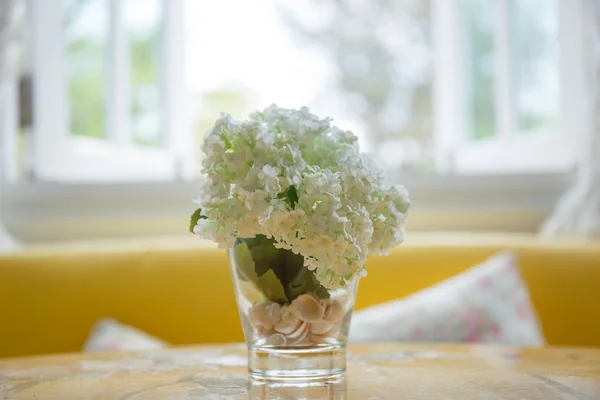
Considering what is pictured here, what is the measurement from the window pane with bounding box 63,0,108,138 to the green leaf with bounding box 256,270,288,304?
5.42ft

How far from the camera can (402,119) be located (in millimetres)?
3660

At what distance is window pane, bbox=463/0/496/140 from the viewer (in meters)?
2.52

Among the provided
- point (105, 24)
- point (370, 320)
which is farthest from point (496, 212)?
point (105, 24)

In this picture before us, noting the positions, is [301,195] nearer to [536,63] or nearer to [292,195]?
[292,195]

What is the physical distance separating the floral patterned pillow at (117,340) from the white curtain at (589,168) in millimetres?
1067

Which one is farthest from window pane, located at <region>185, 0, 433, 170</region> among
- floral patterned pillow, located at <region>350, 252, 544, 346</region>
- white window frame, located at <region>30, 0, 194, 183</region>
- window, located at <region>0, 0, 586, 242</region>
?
floral patterned pillow, located at <region>350, 252, 544, 346</region>

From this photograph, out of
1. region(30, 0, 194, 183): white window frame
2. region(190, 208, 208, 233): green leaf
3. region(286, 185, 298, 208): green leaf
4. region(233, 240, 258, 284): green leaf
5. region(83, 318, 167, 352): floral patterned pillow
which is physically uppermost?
region(30, 0, 194, 183): white window frame

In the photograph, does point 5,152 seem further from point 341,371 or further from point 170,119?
point 341,371

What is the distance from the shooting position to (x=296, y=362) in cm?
87

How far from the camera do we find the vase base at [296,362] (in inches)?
34.3

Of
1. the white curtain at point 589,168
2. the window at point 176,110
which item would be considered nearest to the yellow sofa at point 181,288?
the white curtain at point 589,168

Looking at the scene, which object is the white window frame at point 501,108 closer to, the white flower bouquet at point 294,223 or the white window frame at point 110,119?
the white window frame at point 110,119

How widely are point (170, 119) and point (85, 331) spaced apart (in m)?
1.00

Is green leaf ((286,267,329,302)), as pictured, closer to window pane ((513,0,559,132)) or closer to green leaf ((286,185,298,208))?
green leaf ((286,185,298,208))
